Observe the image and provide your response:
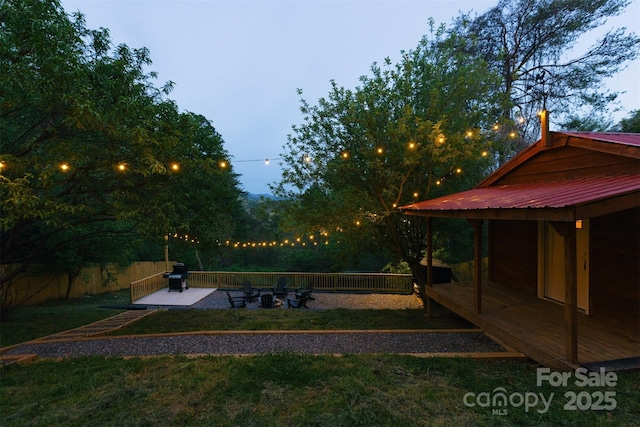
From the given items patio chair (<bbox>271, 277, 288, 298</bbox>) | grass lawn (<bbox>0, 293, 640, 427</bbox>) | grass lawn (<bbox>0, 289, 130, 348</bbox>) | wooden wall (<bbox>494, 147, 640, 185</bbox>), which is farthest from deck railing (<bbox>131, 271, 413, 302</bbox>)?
grass lawn (<bbox>0, 293, 640, 427</bbox>)

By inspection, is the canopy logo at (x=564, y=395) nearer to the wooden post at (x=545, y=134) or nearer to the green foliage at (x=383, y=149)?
the wooden post at (x=545, y=134)

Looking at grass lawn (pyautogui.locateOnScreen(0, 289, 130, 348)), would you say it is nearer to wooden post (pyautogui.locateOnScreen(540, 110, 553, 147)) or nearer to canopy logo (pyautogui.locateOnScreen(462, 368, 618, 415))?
canopy logo (pyautogui.locateOnScreen(462, 368, 618, 415))

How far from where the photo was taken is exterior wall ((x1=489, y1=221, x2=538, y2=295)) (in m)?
6.21

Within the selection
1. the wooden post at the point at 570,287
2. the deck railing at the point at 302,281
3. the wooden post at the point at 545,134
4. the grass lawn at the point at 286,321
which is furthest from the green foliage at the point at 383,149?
the wooden post at the point at 570,287

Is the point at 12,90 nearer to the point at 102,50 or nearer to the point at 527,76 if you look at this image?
the point at 102,50

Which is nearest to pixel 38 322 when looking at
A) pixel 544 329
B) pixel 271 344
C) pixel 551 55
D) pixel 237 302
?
pixel 237 302

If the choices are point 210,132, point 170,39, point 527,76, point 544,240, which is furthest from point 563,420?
point 170,39

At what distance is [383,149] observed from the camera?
809cm

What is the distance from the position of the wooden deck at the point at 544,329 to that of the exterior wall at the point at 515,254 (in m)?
0.42

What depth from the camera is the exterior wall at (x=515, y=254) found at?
621 cm

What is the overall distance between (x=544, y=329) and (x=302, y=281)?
33.4ft

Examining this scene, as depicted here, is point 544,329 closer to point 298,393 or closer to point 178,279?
point 298,393

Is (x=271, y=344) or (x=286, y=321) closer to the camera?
(x=271, y=344)

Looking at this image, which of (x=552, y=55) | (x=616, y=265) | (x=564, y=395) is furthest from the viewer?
(x=552, y=55)
